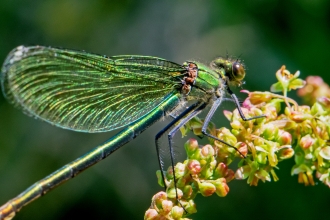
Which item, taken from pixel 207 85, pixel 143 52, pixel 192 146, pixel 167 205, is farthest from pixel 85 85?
pixel 143 52

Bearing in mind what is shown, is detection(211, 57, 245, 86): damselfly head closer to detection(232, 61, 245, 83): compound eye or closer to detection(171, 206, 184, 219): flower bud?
detection(232, 61, 245, 83): compound eye

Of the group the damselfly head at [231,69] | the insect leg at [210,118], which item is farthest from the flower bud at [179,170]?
the damselfly head at [231,69]

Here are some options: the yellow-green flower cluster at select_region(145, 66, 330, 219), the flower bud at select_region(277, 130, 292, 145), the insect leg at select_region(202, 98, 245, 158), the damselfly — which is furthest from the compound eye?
the flower bud at select_region(277, 130, 292, 145)

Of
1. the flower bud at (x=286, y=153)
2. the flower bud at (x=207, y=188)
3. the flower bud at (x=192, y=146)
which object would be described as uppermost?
the flower bud at (x=192, y=146)

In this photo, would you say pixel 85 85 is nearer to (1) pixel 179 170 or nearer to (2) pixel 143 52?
(1) pixel 179 170

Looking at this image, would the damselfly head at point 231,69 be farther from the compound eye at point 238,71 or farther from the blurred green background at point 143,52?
the blurred green background at point 143,52

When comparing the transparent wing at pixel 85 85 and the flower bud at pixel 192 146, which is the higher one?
the transparent wing at pixel 85 85
